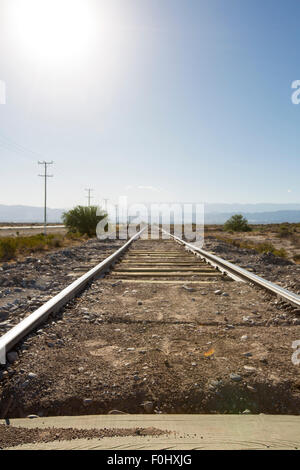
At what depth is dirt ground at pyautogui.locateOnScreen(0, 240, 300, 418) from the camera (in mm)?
1993

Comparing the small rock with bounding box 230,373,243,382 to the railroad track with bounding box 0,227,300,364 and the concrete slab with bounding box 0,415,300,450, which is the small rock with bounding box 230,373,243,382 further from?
the railroad track with bounding box 0,227,300,364

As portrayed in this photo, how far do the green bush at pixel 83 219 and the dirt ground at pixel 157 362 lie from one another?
68.6 ft

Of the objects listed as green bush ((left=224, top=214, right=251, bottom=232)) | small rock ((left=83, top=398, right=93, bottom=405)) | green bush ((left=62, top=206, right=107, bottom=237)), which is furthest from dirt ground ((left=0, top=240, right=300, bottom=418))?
green bush ((left=224, top=214, right=251, bottom=232))

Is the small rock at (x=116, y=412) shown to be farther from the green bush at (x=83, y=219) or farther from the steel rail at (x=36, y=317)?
the green bush at (x=83, y=219)

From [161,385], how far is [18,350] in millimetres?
1226

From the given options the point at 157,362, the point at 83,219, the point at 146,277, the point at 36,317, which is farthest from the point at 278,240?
the point at 157,362

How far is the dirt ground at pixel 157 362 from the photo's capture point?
1.99 meters

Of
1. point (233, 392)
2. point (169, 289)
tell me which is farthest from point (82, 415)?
point (169, 289)

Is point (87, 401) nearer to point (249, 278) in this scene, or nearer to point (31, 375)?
point (31, 375)

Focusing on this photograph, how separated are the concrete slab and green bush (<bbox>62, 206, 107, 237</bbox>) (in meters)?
23.1

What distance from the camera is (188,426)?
5.71ft

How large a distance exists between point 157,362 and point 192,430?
A: 764mm
